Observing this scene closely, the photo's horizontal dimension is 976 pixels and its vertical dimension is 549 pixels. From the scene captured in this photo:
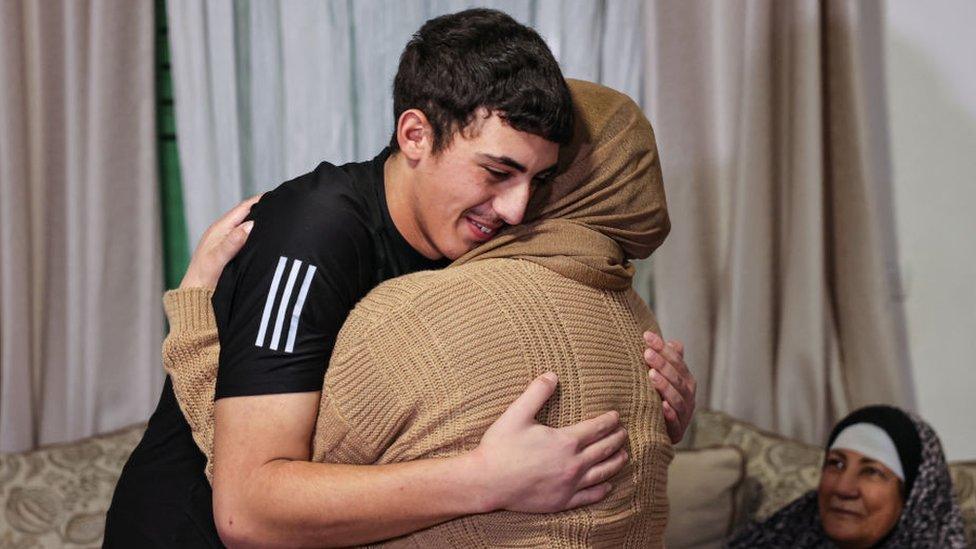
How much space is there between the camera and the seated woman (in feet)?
8.39

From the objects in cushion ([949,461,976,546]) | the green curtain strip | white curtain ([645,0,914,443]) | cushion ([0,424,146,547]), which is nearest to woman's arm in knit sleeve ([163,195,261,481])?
cushion ([0,424,146,547])

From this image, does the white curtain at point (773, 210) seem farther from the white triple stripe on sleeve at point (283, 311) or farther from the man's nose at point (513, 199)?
the white triple stripe on sleeve at point (283, 311)

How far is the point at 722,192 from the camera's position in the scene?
9.81ft

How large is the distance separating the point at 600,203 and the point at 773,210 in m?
1.77

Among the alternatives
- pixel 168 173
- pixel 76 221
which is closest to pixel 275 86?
pixel 168 173

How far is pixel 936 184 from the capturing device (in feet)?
10.3

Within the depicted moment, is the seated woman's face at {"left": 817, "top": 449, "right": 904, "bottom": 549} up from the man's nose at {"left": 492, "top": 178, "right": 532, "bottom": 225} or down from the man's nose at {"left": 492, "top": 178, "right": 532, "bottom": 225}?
down

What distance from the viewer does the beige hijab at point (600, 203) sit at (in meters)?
1.31

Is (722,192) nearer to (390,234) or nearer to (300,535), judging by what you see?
(390,234)

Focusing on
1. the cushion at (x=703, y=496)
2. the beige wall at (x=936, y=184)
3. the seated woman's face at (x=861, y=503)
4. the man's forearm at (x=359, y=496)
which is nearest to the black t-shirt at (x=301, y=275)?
the man's forearm at (x=359, y=496)

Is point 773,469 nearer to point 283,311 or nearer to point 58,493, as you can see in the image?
point 58,493

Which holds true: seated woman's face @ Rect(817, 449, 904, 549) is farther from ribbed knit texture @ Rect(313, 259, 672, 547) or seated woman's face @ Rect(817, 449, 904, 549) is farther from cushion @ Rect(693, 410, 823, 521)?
ribbed knit texture @ Rect(313, 259, 672, 547)

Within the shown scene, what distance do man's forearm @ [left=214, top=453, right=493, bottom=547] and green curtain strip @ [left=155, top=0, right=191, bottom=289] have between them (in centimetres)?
185

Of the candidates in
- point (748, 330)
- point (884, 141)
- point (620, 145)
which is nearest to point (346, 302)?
point (620, 145)
